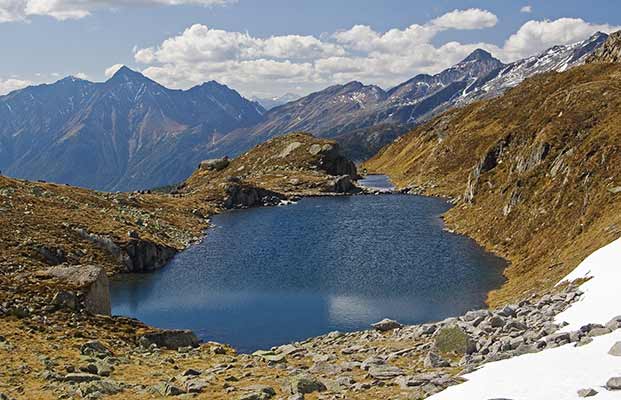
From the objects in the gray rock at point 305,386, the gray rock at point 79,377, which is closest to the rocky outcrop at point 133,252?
the gray rock at point 79,377

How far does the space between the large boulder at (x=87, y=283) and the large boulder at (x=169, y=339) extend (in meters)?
7.64

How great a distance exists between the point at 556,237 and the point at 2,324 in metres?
52.7

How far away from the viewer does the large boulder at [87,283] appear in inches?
1877

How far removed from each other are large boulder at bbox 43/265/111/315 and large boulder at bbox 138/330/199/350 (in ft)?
25.1

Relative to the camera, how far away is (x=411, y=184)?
6841 inches

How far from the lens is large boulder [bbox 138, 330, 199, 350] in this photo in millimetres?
42094

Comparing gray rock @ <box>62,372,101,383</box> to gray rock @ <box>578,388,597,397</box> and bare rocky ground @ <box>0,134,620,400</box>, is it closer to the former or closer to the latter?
bare rocky ground @ <box>0,134,620,400</box>

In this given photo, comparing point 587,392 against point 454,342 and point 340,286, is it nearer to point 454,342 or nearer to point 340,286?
point 454,342

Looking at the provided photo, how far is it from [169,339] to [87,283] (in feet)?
34.0

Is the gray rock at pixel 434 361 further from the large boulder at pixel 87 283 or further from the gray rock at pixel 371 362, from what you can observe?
the large boulder at pixel 87 283

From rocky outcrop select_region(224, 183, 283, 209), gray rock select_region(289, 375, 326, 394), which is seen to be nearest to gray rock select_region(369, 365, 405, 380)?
gray rock select_region(289, 375, 326, 394)

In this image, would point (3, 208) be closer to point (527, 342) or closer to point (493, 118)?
point (527, 342)

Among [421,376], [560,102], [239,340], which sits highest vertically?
[560,102]

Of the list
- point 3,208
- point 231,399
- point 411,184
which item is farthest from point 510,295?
point 411,184
